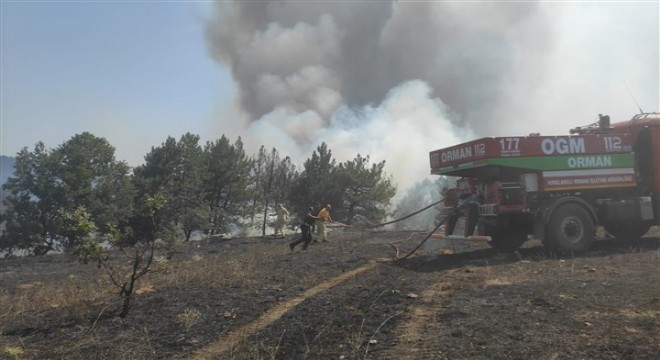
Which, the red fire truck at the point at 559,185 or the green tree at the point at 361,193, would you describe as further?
the green tree at the point at 361,193

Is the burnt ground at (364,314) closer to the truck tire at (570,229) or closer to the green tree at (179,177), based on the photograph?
the truck tire at (570,229)

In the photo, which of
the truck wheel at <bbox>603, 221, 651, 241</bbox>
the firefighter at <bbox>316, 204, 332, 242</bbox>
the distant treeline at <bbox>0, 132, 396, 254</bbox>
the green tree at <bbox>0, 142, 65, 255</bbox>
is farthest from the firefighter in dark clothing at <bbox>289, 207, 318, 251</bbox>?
the green tree at <bbox>0, 142, 65, 255</bbox>

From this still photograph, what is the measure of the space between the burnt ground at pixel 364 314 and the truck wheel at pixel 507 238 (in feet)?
5.82

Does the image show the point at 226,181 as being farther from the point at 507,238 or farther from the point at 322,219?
the point at 507,238

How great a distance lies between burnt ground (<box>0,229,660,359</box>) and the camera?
14.5 ft

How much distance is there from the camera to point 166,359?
4.52 m

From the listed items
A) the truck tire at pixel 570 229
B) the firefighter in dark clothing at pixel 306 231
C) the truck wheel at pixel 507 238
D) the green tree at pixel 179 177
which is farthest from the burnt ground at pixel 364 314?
the green tree at pixel 179 177

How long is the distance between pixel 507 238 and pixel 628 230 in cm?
280

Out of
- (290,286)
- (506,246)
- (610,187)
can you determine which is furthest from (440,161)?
(290,286)

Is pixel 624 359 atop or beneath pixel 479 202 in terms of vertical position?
→ beneath

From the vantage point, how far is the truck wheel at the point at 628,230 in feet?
37.6

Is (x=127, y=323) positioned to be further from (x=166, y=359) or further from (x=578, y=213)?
(x=578, y=213)

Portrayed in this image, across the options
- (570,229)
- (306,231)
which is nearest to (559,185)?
(570,229)

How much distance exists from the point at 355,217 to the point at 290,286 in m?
24.8
